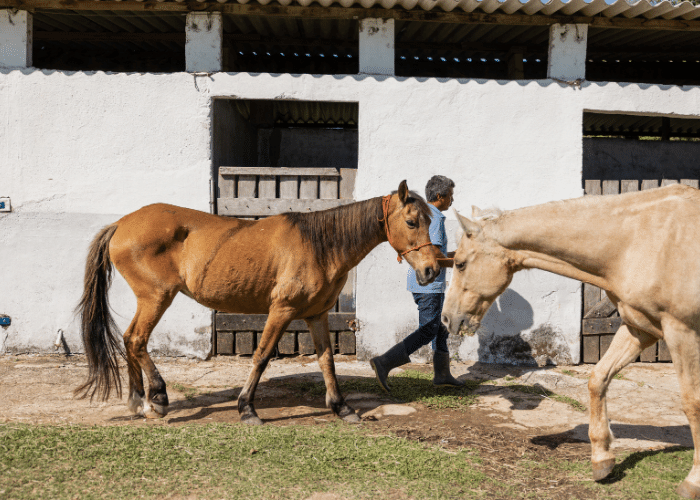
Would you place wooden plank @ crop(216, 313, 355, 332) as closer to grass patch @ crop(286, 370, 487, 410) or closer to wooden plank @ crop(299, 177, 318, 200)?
grass patch @ crop(286, 370, 487, 410)

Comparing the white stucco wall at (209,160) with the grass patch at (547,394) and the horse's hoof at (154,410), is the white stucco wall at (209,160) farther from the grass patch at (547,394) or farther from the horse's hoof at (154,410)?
the horse's hoof at (154,410)

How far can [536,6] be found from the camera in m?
5.52

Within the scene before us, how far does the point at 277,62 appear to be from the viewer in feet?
26.7

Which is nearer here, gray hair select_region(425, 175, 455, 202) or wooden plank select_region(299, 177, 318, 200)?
gray hair select_region(425, 175, 455, 202)

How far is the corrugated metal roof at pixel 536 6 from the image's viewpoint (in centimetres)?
546

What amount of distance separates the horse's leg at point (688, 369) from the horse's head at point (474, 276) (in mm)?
914

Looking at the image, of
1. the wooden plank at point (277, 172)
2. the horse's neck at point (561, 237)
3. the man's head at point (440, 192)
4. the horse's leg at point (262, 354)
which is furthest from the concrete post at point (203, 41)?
the horse's neck at point (561, 237)

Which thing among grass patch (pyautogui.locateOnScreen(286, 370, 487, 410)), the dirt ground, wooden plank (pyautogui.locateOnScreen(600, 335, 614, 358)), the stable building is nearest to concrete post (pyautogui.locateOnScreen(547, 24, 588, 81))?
the stable building

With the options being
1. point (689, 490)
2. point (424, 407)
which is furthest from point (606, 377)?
point (424, 407)

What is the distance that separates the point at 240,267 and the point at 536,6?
157 inches

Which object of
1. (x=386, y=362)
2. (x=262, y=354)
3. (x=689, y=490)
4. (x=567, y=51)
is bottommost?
(x=689, y=490)

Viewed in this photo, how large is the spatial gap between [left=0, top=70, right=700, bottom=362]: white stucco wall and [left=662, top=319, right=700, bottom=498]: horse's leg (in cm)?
300

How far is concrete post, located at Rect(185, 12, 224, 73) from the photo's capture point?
587 centimetres

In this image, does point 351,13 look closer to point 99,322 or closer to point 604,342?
point 99,322
